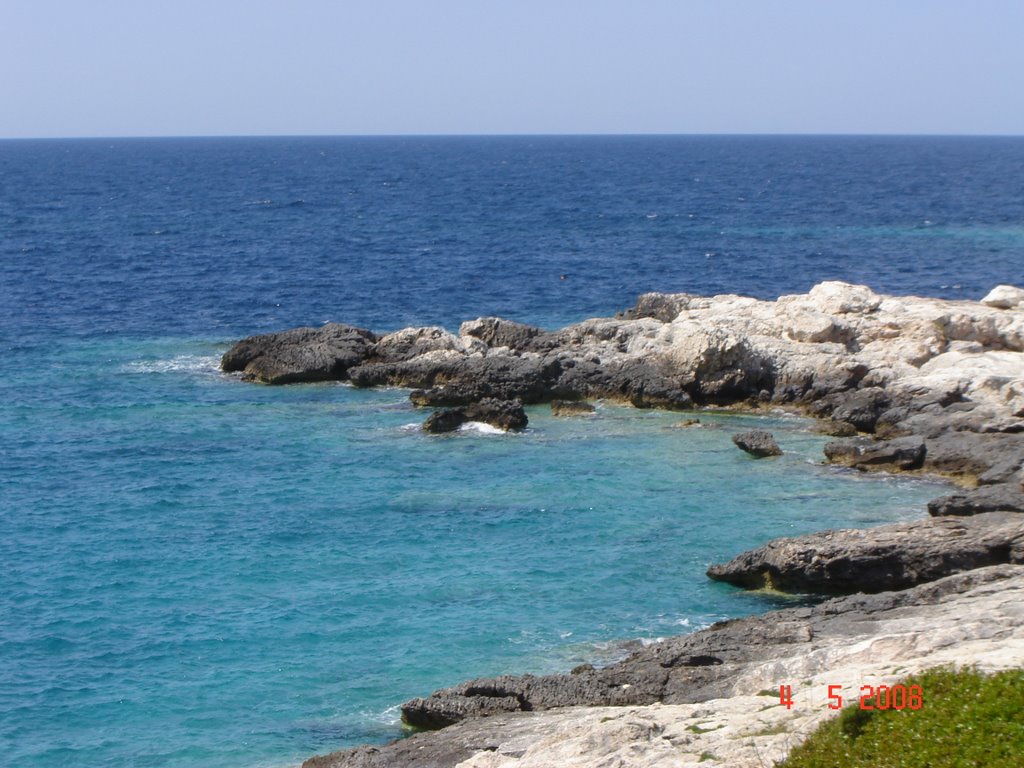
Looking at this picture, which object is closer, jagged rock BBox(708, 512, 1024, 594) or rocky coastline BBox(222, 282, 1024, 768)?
rocky coastline BBox(222, 282, 1024, 768)

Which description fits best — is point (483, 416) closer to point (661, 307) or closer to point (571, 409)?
point (571, 409)

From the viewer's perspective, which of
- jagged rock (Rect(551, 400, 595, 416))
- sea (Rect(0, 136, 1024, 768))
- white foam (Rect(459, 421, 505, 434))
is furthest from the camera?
jagged rock (Rect(551, 400, 595, 416))

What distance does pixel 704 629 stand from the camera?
27438mm

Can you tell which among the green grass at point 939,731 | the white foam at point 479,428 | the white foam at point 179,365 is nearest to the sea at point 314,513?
the white foam at point 179,365

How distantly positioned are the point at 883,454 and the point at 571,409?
1324 centimetres

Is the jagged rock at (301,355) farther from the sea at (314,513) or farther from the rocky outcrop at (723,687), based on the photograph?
the rocky outcrop at (723,687)

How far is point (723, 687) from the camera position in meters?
21.0

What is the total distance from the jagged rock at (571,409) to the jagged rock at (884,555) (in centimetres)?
1793

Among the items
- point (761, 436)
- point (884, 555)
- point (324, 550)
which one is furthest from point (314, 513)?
point (884, 555)

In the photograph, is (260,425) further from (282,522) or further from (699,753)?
(699,753)

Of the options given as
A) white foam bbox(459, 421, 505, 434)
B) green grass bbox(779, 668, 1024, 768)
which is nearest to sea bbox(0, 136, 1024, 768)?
white foam bbox(459, 421, 505, 434)

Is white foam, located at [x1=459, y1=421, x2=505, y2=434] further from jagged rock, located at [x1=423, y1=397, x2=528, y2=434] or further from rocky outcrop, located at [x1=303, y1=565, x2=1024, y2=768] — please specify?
rocky outcrop, located at [x1=303, y1=565, x2=1024, y2=768]

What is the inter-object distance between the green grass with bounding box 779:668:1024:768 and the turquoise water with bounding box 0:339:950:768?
11399 mm

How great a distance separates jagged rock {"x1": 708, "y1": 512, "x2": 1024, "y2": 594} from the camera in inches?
1101
